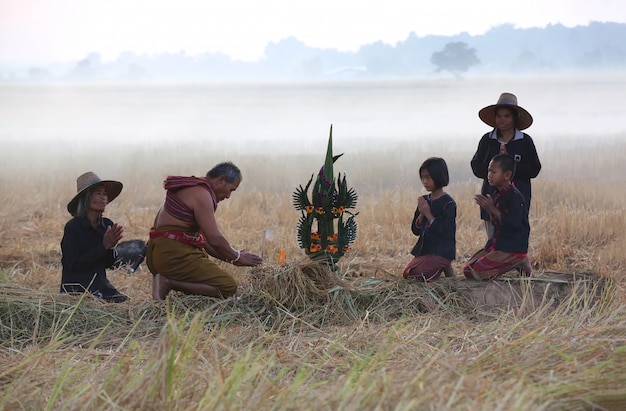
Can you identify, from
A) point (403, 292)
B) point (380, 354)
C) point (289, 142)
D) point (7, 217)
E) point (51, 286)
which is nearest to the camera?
point (380, 354)

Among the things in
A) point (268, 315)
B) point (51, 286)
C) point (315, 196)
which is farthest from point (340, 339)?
point (51, 286)

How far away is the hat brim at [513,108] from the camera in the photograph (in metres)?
6.58

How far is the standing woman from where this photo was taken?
6574mm

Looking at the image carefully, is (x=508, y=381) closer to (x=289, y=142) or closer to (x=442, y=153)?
(x=442, y=153)

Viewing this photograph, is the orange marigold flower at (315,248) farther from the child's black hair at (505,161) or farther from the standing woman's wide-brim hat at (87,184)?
the standing woman's wide-brim hat at (87,184)

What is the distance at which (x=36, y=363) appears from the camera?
4164 millimetres

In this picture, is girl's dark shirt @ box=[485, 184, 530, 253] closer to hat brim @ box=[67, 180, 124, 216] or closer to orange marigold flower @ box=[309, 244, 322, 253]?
orange marigold flower @ box=[309, 244, 322, 253]

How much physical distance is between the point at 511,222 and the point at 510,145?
0.64 metres

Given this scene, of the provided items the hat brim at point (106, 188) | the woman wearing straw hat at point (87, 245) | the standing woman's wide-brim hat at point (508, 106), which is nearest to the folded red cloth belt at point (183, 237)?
the woman wearing straw hat at point (87, 245)

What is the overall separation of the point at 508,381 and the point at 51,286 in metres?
4.68

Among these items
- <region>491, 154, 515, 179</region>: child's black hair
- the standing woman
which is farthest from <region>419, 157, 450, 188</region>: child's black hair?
the standing woman

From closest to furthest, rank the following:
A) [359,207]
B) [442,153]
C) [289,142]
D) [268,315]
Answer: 1. [268,315]
2. [359,207]
3. [442,153]
4. [289,142]

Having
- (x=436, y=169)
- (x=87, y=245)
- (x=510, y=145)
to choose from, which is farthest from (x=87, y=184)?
(x=510, y=145)

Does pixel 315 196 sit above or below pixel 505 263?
above
